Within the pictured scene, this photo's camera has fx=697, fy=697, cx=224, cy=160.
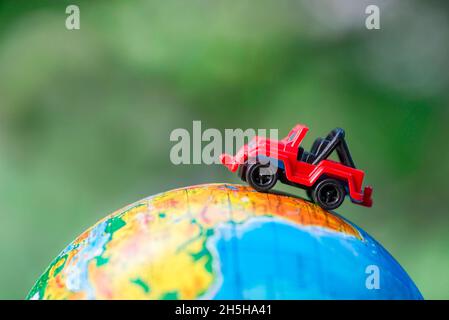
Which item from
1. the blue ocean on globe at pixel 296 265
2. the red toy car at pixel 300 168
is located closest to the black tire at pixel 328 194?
the red toy car at pixel 300 168

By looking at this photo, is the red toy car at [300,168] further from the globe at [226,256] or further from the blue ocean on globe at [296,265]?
the blue ocean on globe at [296,265]

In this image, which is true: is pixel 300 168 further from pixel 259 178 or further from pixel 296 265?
pixel 296 265

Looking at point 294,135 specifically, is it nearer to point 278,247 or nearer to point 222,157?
point 222,157

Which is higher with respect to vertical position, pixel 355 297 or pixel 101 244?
pixel 101 244

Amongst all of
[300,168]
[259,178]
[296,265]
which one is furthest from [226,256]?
[300,168]

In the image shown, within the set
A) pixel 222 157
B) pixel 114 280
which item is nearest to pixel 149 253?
pixel 114 280

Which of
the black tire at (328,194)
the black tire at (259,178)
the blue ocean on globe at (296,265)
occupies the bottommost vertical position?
the blue ocean on globe at (296,265)
